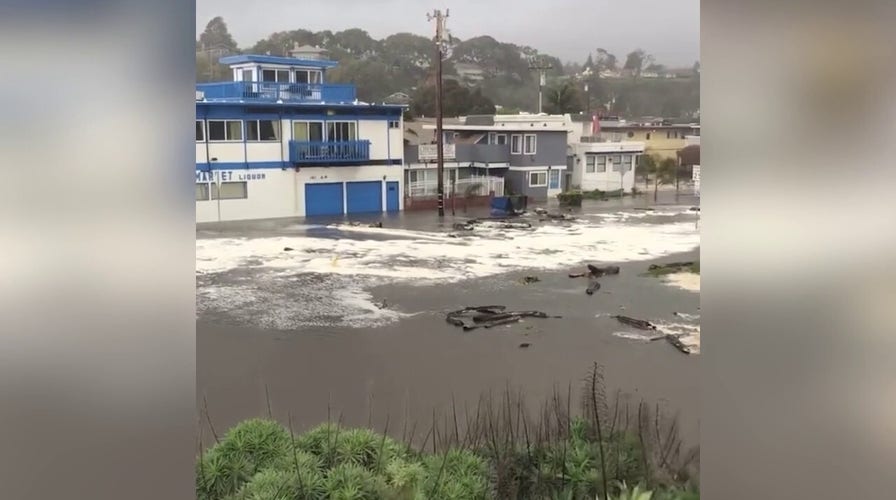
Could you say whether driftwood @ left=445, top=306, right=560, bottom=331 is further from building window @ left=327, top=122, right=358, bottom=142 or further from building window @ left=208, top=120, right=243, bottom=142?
building window @ left=208, top=120, right=243, bottom=142

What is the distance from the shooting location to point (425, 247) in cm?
236

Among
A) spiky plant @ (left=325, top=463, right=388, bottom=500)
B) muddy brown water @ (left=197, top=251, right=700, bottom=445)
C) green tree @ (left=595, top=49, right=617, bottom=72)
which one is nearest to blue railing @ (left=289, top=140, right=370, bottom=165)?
muddy brown water @ (left=197, top=251, right=700, bottom=445)

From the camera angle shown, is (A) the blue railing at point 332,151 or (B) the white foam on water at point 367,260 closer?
(B) the white foam on water at point 367,260

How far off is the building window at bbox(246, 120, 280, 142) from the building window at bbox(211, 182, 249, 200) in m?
0.14

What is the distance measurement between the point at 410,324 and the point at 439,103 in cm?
66

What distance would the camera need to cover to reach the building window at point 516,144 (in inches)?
94.5

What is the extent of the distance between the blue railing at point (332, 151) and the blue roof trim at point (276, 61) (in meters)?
0.23

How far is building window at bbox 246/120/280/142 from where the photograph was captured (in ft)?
7.48

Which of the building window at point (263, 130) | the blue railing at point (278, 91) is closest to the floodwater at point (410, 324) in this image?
the building window at point (263, 130)

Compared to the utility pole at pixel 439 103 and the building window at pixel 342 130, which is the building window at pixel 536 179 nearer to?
the utility pole at pixel 439 103

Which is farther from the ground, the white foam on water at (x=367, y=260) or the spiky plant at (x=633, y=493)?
the white foam on water at (x=367, y=260)
